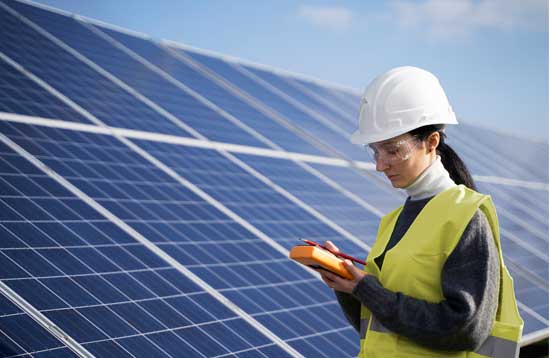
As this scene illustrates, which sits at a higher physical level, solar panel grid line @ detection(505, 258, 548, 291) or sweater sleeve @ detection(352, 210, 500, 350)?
sweater sleeve @ detection(352, 210, 500, 350)

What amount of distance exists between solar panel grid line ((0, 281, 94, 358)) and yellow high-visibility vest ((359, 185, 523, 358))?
2208 millimetres

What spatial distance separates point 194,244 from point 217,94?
6133mm

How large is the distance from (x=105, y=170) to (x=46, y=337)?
298cm

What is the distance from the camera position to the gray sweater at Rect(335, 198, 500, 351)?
357 centimetres

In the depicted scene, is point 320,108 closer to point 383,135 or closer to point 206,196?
point 206,196

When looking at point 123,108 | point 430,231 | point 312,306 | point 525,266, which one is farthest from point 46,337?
point 525,266

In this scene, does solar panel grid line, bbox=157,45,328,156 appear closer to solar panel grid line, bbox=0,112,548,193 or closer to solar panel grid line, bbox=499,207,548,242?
solar panel grid line, bbox=0,112,548,193

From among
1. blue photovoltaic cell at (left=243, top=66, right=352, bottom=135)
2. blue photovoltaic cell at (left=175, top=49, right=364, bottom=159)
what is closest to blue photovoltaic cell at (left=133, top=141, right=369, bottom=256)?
blue photovoltaic cell at (left=175, top=49, right=364, bottom=159)

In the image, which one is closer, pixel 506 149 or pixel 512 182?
pixel 512 182

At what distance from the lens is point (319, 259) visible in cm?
369

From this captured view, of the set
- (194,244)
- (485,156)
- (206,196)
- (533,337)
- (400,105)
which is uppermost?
(400,105)

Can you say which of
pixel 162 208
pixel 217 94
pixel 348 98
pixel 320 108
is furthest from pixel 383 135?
pixel 348 98

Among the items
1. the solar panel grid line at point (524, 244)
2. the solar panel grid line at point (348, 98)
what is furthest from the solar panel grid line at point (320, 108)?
the solar panel grid line at point (524, 244)

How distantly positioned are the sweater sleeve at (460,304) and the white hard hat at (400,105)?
1.57ft
